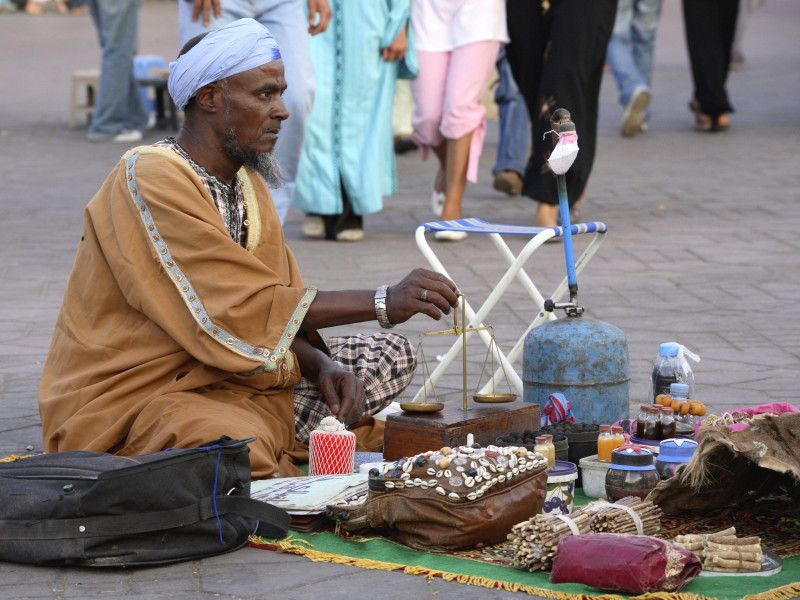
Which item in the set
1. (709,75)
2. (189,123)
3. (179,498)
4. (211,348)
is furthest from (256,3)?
(709,75)

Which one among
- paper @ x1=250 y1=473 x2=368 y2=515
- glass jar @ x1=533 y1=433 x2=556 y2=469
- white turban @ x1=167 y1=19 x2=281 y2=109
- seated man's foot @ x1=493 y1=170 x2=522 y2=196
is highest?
white turban @ x1=167 y1=19 x2=281 y2=109

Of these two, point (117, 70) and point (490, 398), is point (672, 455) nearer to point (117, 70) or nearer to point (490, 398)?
point (490, 398)

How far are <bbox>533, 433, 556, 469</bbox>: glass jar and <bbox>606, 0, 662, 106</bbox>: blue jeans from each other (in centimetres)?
955

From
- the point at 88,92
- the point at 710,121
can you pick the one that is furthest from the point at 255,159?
the point at 88,92

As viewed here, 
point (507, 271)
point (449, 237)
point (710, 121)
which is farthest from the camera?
point (710, 121)

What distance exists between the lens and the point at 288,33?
743 cm

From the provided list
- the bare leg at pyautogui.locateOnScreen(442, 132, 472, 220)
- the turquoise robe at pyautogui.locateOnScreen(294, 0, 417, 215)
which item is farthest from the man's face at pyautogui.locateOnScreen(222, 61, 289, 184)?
the bare leg at pyautogui.locateOnScreen(442, 132, 472, 220)

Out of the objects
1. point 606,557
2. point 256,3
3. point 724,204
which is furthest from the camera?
point 724,204

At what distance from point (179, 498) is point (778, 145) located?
33.0 ft

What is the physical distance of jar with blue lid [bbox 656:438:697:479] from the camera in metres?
4.16

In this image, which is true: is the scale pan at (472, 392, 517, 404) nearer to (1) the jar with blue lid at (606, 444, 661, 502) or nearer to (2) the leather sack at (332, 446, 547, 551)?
(1) the jar with blue lid at (606, 444, 661, 502)

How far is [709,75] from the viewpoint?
43.6ft

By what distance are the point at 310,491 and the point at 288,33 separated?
3.85 meters

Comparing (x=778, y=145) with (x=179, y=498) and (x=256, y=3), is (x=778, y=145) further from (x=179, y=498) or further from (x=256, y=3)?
(x=179, y=498)
